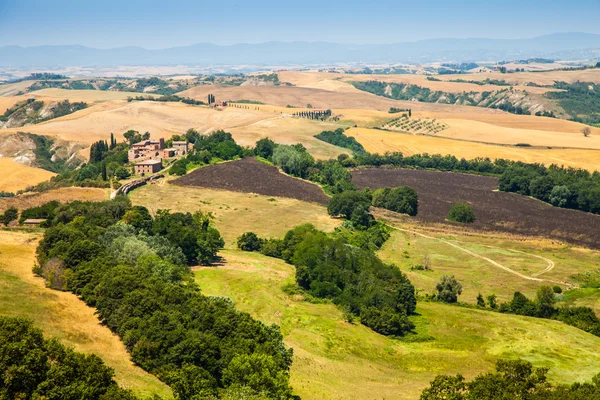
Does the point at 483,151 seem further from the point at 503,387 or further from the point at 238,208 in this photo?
the point at 503,387

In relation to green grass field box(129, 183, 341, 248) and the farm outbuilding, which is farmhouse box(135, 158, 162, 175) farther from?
green grass field box(129, 183, 341, 248)

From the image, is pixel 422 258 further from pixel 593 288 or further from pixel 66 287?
pixel 66 287

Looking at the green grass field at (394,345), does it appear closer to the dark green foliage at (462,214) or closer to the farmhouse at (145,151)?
the dark green foliage at (462,214)

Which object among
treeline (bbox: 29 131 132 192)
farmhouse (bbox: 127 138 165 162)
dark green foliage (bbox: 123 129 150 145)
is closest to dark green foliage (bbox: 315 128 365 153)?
dark green foliage (bbox: 123 129 150 145)

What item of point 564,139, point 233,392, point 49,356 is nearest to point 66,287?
point 49,356

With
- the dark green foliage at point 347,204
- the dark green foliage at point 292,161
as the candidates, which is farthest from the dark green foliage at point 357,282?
the dark green foliage at point 292,161

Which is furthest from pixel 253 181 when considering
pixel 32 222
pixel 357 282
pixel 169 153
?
pixel 357 282
